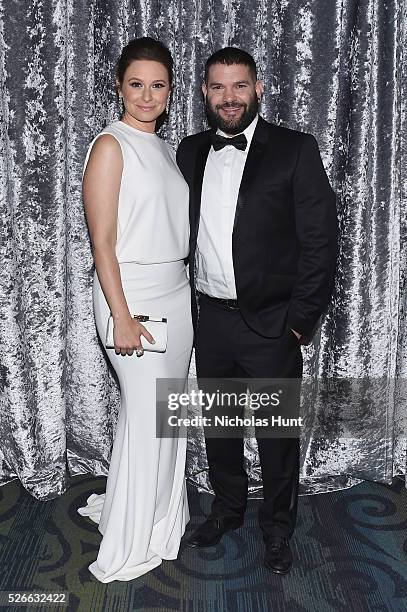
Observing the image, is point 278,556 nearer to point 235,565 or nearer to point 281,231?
point 235,565

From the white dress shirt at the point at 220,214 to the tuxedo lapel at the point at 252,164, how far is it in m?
0.04

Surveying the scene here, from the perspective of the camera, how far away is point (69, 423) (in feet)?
11.4

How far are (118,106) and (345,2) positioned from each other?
3.43 ft

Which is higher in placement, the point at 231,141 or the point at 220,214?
the point at 231,141

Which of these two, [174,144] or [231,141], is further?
[174,144]

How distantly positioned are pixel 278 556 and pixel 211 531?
0.31 meters

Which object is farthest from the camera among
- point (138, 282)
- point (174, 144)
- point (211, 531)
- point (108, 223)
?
point (174, 144)

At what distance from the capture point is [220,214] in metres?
2.67

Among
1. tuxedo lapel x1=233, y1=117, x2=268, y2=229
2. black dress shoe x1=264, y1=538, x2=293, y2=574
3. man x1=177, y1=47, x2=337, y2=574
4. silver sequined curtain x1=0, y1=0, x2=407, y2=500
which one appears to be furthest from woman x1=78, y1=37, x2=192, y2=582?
silver sequined curtain x1=0, y1=0, x2=407, y2=500

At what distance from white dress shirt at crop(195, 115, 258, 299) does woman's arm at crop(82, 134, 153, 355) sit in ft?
1.23

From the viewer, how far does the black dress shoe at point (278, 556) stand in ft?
8.82

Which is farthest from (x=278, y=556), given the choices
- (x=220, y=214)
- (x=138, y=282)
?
(x=220, y=214)

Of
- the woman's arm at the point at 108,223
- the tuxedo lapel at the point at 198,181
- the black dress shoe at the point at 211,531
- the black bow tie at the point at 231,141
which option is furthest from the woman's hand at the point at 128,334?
the black dress shoe at the point at 211,531

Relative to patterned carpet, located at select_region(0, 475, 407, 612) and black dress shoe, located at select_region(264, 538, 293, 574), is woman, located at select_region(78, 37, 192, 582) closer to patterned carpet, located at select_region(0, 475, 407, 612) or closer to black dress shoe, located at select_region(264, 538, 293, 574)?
patterned carpet, located at select_region(0, 475, 407, 612)
